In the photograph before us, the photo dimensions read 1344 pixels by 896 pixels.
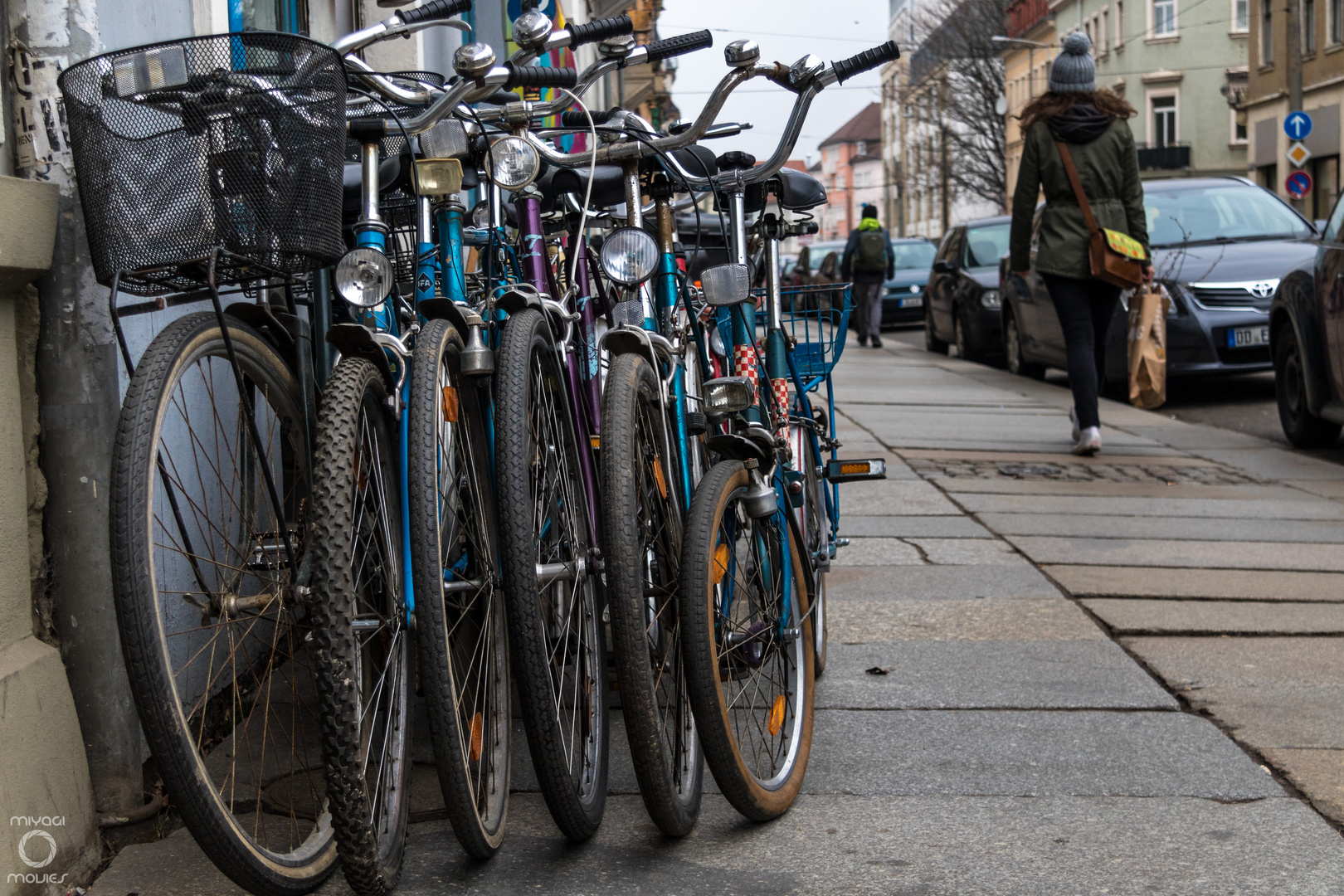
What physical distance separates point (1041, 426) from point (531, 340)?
782cm

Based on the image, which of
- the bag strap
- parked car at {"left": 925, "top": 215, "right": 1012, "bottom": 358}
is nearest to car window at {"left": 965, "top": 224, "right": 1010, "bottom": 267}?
parked car at {"left": 925, "top": 215, "right": 1012, "bottom": 358}

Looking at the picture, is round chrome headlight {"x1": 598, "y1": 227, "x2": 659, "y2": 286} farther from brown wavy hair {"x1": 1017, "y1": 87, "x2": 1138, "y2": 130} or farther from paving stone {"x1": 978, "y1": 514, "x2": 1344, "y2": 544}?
brown wavy hair {"x1": 1017, "y1": 87, "x2": 1138, "y2": 130}

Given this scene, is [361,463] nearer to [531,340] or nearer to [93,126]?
[531,340]

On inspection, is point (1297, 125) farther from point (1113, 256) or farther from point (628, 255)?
point (628, 255)

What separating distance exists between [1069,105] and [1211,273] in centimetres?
350

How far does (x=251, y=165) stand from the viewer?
243 cm

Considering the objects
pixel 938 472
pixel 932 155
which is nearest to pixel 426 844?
pixel 938 472

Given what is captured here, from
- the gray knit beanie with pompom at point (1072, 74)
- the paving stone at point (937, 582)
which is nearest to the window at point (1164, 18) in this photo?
the gray knit beanie with pompom at point (1072, 74)

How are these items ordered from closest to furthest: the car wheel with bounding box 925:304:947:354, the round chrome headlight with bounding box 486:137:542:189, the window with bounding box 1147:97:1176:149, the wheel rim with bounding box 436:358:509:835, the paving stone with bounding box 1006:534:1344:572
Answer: the wheel rim with bounding box 436:358:509:835
the round chrome headlight with bounding box 486:137:542:189
the paving stone with bounding box 1006:534:1344:572
the car wheel with bounding box 925:304:947:354
the window with bounding box 1147:97:1176:149

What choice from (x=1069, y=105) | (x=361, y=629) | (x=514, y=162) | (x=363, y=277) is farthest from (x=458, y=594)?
(x=1069, y=105)

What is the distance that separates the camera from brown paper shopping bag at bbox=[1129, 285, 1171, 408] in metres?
8.80

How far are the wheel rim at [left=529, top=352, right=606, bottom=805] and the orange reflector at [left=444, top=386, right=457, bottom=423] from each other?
15cm

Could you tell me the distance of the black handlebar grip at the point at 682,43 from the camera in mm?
3326

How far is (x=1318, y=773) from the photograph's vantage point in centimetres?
323
